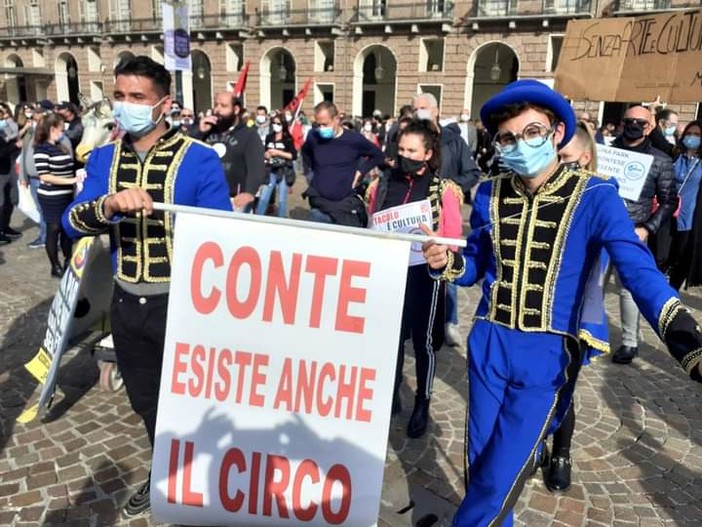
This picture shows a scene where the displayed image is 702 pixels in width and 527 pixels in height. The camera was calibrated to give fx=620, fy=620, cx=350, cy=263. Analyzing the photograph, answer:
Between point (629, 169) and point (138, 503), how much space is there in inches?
167

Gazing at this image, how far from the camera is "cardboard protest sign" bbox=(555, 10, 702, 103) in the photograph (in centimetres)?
546

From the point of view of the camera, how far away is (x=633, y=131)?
5.07 meters

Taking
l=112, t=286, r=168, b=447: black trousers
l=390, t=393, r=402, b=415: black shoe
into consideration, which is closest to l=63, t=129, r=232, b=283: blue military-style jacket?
l=112, t=286, r=168, b=447: black trousers

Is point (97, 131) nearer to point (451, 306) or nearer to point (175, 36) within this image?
point (451, 306)

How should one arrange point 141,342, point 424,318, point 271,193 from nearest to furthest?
point 141,342 → point 424,318 → point 271,193

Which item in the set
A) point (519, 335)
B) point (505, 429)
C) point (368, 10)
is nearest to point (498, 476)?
point (505, 429)

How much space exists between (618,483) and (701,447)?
829 millimetres

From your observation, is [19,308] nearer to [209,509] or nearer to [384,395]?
[209,509]

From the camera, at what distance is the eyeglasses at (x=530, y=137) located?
2.20m

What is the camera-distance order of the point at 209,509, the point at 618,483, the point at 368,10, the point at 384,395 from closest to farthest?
the point at 384,395, the point at 209,509, the point at 618,483, the point at 368,10

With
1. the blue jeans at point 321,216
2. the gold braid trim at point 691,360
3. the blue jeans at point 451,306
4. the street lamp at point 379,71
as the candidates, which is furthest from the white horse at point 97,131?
the street lamp at point 379,71

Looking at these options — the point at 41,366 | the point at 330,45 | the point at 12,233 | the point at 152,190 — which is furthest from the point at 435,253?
the point at 330,45

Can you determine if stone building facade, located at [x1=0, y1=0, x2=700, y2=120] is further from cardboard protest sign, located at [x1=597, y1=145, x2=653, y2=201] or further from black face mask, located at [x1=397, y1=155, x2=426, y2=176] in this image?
black face mask, located at [x1=397, y1=155, x2=426, y2=176]

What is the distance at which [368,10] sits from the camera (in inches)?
1363
